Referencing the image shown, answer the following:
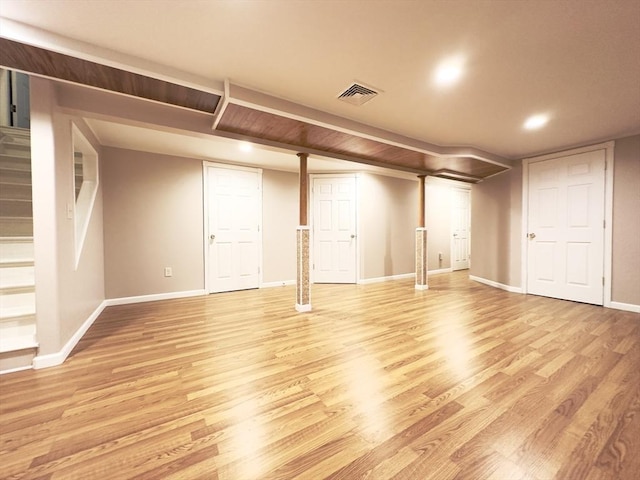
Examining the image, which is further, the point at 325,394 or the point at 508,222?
the point at 508,222

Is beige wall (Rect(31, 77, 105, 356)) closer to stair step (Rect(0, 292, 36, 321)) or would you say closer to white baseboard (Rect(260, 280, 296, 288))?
stair step (Rect(0, 292, 36, 321))

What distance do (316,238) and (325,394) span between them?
145 inches

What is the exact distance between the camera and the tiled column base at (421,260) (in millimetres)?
4684

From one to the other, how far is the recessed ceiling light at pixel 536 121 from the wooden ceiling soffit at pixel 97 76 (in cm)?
331

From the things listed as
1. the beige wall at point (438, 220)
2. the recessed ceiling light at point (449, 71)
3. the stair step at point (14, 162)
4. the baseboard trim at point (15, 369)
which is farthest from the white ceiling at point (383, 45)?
the beige wall at point (438, 220)

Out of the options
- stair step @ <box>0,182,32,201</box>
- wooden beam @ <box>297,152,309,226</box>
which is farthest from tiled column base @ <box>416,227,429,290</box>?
stair step @ <box>0,182,32,201</box>

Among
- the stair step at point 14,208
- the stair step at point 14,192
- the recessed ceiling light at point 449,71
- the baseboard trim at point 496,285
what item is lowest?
the baseboard trim at point 496,285

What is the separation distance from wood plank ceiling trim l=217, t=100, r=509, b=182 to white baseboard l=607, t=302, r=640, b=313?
2.44 metres

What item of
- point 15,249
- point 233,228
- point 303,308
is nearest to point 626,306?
point 303,308

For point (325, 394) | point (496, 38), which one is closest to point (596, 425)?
point (325, 394)

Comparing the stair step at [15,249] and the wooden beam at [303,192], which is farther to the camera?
the wooden beam at [303,192]

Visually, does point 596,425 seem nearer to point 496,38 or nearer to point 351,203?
point 496,38

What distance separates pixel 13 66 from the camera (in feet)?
5.86

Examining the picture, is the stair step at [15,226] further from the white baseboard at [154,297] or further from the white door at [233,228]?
the white door at [233,228]
